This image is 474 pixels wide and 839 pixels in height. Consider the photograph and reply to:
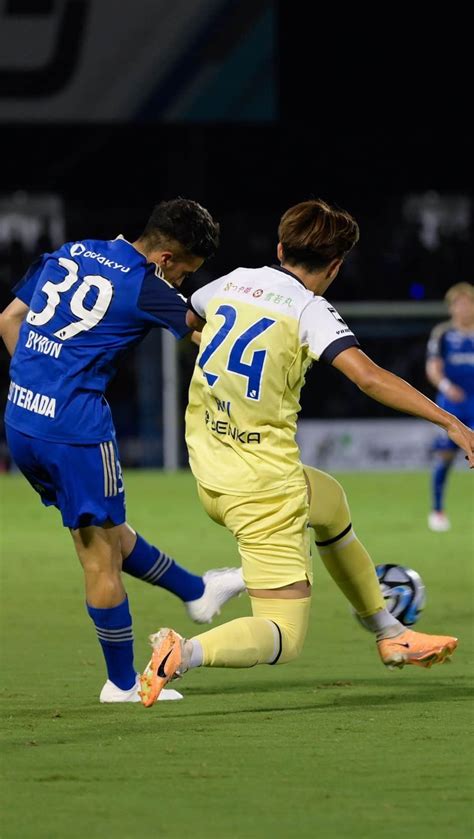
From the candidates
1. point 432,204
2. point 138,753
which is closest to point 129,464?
point 432,204

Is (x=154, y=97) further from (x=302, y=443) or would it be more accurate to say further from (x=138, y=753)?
(x=138, y=753)

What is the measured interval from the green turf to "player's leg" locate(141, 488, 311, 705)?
1.01ft

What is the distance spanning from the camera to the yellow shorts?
5523 mm

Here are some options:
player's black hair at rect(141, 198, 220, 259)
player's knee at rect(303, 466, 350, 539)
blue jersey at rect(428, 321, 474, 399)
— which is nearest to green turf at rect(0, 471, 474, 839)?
player's knee at rect(303, 466, 350, 539)

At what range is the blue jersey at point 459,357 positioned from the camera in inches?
607

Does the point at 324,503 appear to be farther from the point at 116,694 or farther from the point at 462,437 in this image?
the point at 116,694

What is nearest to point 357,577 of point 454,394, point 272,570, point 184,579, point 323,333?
point 272,570

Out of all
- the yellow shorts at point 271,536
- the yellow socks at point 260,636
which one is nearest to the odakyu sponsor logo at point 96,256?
the yellow shorts at point 271,536

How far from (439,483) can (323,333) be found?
8.51 meters

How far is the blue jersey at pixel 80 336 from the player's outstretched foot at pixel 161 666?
114 centimetres

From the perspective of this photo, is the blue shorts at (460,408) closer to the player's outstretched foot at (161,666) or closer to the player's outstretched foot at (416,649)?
the player's outstretched foot at (416,649)

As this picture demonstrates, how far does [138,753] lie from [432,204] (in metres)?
19.3

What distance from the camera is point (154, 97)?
19.4m

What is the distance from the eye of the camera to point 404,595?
6.43 meters
